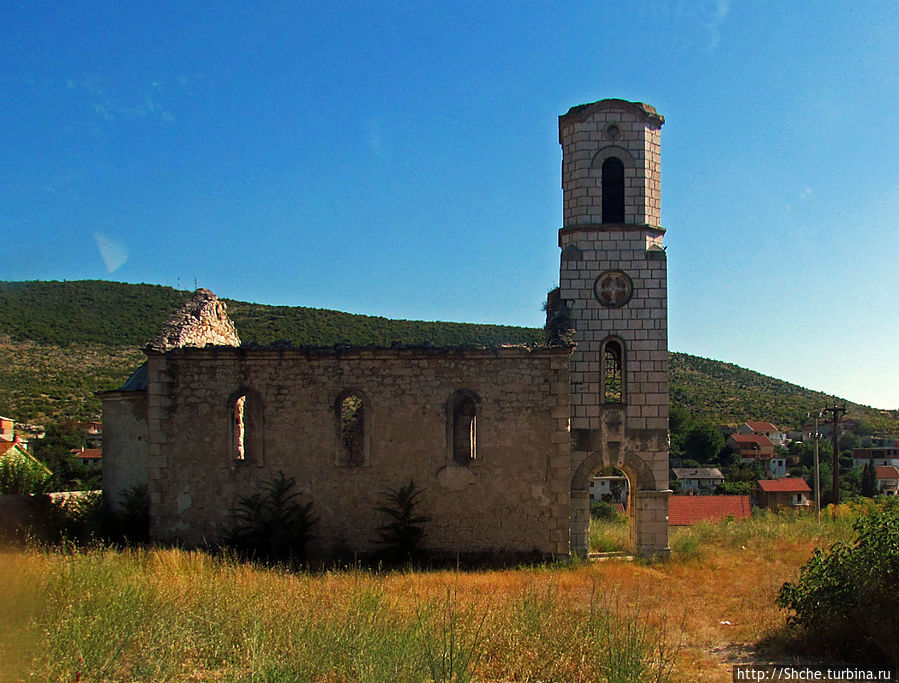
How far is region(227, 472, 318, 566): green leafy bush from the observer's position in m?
13.4

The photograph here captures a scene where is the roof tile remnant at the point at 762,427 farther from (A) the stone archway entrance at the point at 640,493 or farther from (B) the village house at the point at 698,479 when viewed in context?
(A) the stone archway entrance at the point at 640,493

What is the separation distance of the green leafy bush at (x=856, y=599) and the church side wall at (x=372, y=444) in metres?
5.63

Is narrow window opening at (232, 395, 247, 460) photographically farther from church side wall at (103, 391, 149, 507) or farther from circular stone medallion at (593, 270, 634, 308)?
circular stone medallion at (593, 270, 634, 308)

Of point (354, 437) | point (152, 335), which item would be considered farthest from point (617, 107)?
point (152, 335)

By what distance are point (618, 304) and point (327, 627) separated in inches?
418

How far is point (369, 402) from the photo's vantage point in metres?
14.1

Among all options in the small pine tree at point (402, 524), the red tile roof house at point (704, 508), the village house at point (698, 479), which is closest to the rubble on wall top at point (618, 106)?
the small pine tree at point (402, 524)

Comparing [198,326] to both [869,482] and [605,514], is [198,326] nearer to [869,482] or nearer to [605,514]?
[605,514]

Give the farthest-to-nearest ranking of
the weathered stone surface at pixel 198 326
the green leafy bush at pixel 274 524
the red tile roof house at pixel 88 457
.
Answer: the red tile roof house at pixel 88 457 < the weathered stone surface at pixel 198 326 < the green leafy bush at pixel 274 524

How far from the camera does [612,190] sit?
16.0 meters

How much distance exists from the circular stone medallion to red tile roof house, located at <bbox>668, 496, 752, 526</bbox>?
1500cm

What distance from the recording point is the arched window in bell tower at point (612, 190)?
15.9 m

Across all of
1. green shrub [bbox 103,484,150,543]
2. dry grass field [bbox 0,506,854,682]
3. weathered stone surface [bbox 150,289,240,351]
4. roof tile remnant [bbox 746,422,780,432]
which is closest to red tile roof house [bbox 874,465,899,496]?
roof tile remnant [bbox 746,422,780,432]

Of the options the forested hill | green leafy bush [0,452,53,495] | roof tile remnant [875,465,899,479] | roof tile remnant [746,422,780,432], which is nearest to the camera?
green leafy bush [0,452,53,495]
